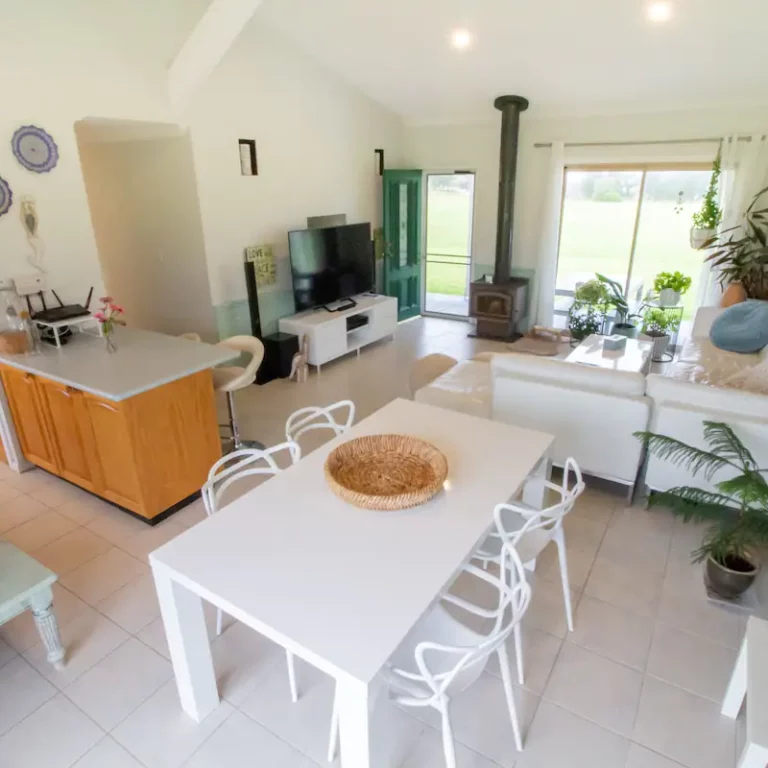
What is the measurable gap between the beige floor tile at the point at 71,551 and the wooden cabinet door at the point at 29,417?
23.8 inches

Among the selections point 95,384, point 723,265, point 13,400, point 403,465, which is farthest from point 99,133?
point 723,265

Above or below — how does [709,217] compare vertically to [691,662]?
above

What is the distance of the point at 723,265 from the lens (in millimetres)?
5453

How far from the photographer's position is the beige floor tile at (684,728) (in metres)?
1.81

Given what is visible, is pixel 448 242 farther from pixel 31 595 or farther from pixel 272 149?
pixel 31 595

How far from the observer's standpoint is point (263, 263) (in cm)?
515

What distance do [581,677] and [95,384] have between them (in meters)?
2.58

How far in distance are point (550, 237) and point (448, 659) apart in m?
5.38

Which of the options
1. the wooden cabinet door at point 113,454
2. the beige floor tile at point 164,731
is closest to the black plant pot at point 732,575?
the beige floor tile at point 164,731

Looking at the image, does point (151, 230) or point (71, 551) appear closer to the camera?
point (71, 551)

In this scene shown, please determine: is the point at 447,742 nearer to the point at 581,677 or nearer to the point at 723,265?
the point at 581,677

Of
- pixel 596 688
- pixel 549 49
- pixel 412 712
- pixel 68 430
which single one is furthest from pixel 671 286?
pixel 68 430

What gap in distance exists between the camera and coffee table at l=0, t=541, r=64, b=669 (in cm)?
201

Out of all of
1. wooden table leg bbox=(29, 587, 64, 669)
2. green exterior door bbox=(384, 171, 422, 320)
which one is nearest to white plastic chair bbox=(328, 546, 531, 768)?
wooden table leg bbox=(29, 587, 64, 669)
